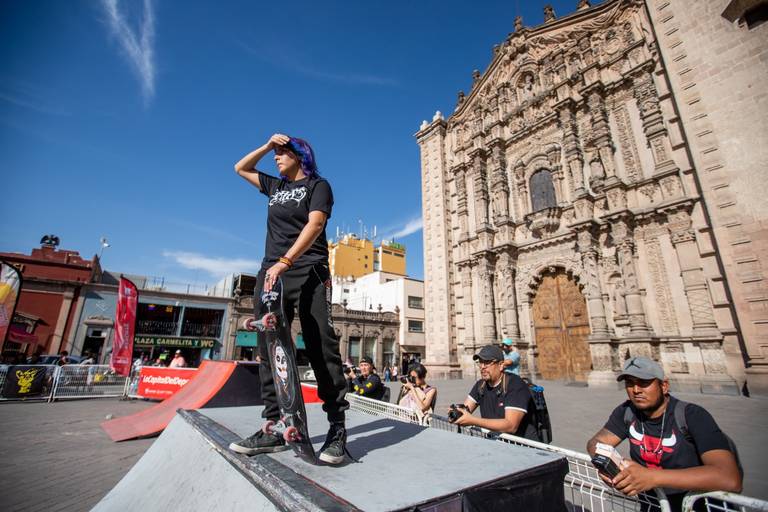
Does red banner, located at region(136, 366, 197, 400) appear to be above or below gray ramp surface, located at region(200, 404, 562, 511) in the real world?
below

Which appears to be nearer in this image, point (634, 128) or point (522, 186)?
point (634, 128)

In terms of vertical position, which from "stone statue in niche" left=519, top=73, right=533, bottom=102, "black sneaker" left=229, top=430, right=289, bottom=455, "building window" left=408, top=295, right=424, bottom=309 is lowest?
"black sneaker" left=229, top=430, right=289, bottom=455

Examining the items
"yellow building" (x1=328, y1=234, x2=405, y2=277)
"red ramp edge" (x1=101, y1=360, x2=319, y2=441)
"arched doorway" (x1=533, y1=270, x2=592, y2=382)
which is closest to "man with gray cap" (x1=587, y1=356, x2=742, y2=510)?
"red ramp edge" (x1=101, y1=360, x2=319, y2=441)

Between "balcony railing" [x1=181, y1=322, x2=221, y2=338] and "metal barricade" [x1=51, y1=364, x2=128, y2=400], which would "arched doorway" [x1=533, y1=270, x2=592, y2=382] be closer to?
"metal barricade" [x1=51, y1=364, x2=128, y2=400]

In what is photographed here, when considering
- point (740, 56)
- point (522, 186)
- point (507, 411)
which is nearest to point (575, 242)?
point (522, 186)

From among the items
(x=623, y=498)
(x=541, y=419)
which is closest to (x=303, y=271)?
(x=623, y=498)

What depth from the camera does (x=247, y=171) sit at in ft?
8.79

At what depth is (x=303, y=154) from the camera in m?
2.47

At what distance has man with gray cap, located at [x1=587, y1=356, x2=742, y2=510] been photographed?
1.60m

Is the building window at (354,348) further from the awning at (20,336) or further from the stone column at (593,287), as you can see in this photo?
the stone column at (593,287)

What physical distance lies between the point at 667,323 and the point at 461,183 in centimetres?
1144

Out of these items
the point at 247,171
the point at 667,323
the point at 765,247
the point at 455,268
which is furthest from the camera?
the point at 455,268

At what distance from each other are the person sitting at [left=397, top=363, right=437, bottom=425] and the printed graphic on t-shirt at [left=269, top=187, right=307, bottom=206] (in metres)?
3.06

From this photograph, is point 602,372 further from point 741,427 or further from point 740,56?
point 740,56
